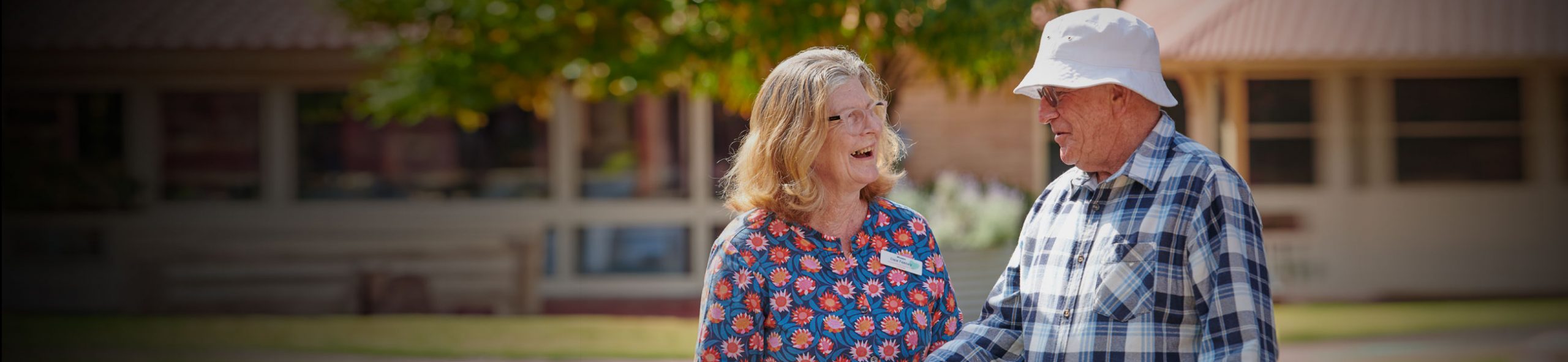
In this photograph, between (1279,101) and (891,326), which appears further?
(1279,101)

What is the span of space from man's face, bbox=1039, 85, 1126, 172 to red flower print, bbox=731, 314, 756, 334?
652 mm

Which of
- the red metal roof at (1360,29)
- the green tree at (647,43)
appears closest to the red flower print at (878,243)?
the green tree at (647,43)

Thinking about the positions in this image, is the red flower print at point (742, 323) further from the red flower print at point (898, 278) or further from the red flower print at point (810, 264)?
the red flower print at point (898, 278)

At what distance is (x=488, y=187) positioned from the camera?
1091cm

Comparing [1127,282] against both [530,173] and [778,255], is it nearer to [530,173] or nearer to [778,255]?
[778,255]

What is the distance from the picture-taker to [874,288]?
2432 millimetres

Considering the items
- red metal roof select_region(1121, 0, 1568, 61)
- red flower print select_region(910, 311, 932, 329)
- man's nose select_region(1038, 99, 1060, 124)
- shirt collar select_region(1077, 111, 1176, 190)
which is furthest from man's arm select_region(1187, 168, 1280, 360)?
red metal roof select_region(1121, 0, 1568, 61)

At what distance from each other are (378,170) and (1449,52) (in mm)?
8742

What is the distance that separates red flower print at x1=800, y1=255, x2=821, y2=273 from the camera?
2393 millimetres

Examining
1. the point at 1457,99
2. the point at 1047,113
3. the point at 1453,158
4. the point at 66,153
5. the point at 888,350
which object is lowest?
the point at 888,350

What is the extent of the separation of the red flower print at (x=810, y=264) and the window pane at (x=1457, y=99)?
30.4 ft

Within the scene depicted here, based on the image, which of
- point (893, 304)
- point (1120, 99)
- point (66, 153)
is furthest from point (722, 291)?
point (66, 153)

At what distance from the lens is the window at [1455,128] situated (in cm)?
1015

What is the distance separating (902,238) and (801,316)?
304 millimetres
